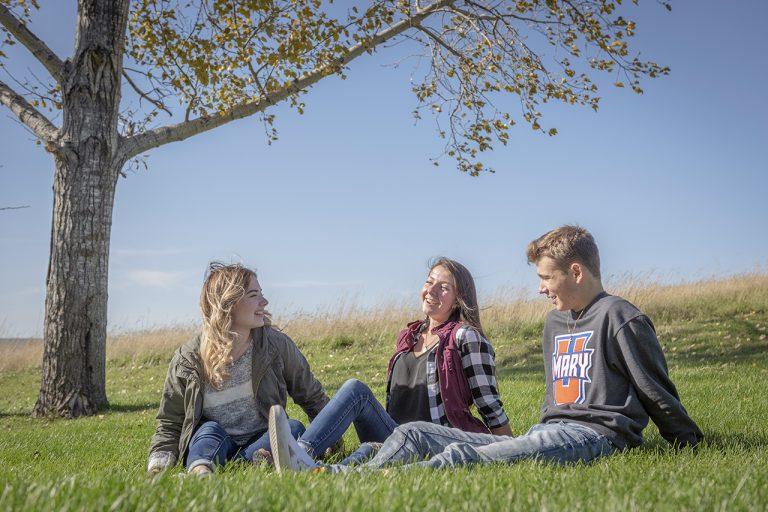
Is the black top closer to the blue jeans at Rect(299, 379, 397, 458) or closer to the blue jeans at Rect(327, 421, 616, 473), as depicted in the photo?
the blue jeans at Rect(299, 379, 397, 458)

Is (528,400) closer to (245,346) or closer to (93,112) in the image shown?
(245,346)

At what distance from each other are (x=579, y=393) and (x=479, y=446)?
79 centimetres

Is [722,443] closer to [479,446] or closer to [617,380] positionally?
[617,380]

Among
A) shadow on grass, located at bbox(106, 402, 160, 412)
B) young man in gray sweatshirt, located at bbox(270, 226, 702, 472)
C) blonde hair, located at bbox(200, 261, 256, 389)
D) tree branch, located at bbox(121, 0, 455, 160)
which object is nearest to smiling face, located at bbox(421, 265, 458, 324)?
young man in gray sweatshirt, located at bbox(270, 226, 702, 472)

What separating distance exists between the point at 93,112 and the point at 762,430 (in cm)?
980

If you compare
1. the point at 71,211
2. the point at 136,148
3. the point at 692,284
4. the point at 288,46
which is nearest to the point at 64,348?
the point at 71,211

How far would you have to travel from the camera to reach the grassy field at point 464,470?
9.44ft

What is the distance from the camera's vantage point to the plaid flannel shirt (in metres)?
4.73

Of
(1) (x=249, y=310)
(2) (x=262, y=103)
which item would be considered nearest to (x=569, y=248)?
(1) (x=249, y=310)

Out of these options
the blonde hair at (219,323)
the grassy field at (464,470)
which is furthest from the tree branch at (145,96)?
the blonde hair at (219,323)

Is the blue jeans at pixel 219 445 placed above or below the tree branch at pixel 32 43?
below

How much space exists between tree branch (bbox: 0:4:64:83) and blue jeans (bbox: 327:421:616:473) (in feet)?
32.2

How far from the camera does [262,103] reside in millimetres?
13148

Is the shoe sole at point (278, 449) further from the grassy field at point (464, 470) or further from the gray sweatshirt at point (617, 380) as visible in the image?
the gray sweatshirt at point (617, 380)
